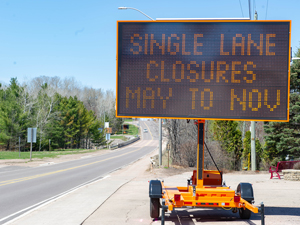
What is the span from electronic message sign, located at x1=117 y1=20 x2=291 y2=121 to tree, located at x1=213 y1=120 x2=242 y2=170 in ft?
78.2

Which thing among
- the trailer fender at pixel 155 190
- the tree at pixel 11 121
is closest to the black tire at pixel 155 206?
the trailer fender at pixel 155 190

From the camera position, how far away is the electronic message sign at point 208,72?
7.74 meters

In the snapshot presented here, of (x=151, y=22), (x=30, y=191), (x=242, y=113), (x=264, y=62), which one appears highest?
(x=151, y=22)

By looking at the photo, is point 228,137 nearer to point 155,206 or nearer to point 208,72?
point 155,206

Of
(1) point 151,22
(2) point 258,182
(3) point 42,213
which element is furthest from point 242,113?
(2) point 258,182

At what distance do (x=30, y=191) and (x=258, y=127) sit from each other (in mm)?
43866

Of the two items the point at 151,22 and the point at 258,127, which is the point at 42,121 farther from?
the point at 151,22

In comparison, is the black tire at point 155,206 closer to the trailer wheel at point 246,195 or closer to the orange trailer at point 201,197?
the orange trailer at point 201,197

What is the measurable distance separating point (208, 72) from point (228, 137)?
81.7 feet

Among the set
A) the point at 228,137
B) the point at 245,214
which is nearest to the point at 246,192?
the point at 245,214

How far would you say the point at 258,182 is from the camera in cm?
1617

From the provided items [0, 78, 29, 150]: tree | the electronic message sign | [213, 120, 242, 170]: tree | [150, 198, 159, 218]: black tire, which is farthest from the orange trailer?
[0, 78, 29, 150]: tree

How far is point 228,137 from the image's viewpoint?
3175 centimetres

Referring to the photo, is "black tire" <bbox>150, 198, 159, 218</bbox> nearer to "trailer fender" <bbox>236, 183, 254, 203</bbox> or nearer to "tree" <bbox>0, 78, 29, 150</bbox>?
"trailer fender" <bbox>236, 183, 254, 203</bbox>
